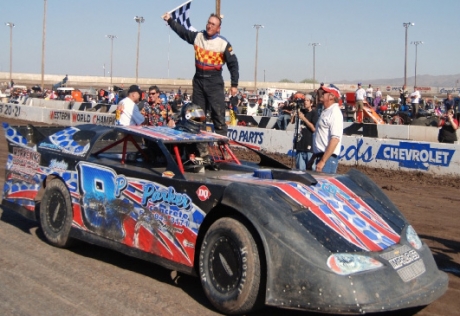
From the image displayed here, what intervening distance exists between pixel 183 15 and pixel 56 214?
3.59m

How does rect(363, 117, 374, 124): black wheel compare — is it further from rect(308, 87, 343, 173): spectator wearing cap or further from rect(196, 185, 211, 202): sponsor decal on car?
Answer: rect(196, 185, 211, 202): sponsor decal on car

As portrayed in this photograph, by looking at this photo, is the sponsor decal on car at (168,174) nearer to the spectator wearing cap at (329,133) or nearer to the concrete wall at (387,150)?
the spectator wearing cap at (329,133)

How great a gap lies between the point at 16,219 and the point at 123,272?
8.63ft

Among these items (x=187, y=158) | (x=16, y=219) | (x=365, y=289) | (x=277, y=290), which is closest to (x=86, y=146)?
(x=187, y=158)

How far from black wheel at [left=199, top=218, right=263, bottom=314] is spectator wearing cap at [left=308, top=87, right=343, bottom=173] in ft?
7.56

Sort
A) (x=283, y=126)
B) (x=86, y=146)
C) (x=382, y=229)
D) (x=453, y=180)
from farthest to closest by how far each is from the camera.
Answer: (x=283, y=126)
(x=453, y=180)
(x=86, y=146)
(x=382, y=229)

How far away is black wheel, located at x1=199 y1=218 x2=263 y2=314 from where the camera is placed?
4.43 m

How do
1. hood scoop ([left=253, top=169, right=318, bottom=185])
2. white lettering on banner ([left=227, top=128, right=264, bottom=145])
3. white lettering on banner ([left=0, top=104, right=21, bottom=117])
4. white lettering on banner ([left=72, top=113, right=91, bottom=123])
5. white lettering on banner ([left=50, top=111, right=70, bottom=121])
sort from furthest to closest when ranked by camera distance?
white lettering on banner ([left=0, top=104, right=21, bottom=117]), white lettering on banner ([left=50, top=111, right=70, bottom=121]), white lettering on banner ([left=72, top=113, right=91, bottom=123]), white lettering on banner ([left=227, top=128, right=264, bottom=145]), hood scoop ([left=253, top=169, right=318, bottom=185])

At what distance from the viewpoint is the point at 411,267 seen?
15.0 feet

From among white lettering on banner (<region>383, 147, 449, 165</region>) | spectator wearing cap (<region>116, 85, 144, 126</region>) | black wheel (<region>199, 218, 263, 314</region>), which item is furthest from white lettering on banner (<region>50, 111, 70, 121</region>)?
black wheel (<region>199, 218, 263, 314</region>)

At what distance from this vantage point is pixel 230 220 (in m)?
4.68

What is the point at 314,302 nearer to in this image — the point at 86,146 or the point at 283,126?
the point at 86,146

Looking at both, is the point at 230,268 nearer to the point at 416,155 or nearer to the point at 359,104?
the point at 416,155

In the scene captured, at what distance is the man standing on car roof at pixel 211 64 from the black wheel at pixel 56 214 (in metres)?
2.55
